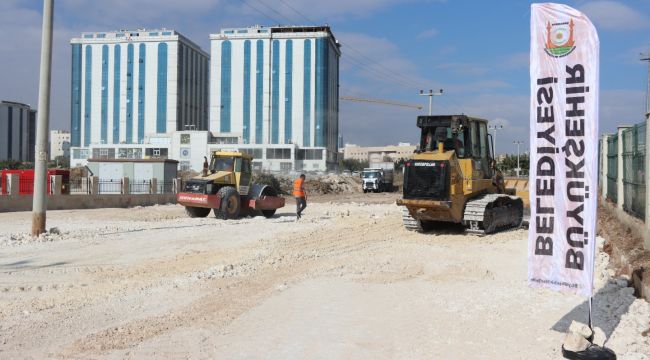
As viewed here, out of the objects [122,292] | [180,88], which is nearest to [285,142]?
[180,88]

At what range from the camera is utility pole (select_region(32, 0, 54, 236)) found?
1477cm

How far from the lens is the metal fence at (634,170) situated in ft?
36.3

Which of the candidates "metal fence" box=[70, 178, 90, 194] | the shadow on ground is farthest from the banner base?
"metal fence" box=[70, 178, 90, 194]

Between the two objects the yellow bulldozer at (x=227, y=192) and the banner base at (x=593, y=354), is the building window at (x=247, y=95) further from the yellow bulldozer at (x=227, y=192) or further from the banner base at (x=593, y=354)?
the banner base at (x=593, y=354)

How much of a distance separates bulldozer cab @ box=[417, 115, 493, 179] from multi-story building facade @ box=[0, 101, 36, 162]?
388 ft

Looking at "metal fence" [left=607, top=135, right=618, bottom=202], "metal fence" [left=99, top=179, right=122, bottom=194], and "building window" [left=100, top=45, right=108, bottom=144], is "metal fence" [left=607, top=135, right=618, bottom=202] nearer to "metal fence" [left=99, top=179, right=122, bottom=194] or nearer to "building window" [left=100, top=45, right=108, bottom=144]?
"metal fence" [left=99, top=179, right=122, bottom=194]

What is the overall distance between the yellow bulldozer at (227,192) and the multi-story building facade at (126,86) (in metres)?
66.6

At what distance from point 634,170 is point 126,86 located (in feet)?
270

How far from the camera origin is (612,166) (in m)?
16.5

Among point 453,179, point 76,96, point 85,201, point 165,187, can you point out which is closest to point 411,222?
point 453,179

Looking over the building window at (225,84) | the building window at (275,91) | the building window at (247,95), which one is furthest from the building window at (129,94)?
the building window at (275,91)

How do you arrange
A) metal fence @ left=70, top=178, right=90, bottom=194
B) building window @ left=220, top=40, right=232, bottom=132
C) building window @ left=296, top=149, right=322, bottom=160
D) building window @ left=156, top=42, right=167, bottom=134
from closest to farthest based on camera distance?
1. metal fence @ left=70, top=178, right=90, bottom=194
2. building window @ left=296, top=149, right=322, bottom=160
3. building window @ left=220, top=40, right=232, bottom=132
4. building window @ left=156, top=42, right=167, bottom=134

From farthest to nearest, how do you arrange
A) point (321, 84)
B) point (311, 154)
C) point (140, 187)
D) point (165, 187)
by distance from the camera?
1. point (311, 154)
2. point (321, 84)
3. point (165, 187)
4. point (140, 187)

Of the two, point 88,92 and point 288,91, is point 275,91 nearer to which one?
point 288,91
